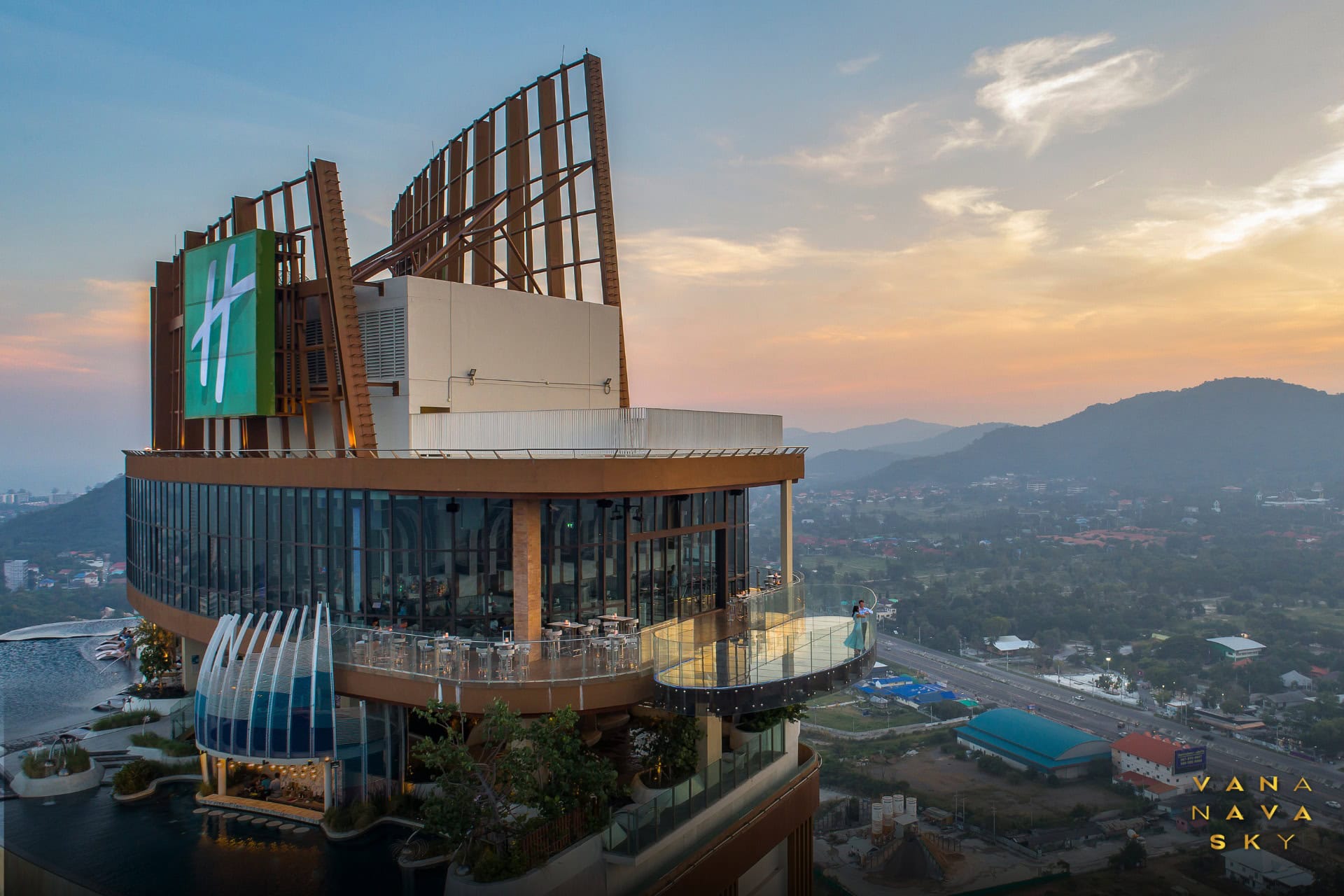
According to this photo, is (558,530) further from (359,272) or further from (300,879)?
(359,272)

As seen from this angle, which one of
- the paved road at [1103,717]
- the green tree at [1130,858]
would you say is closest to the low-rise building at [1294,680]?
the paved road at [1103,717]

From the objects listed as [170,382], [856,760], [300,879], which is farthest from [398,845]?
[856,760]

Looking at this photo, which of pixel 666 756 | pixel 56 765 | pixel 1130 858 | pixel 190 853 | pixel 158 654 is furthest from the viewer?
pixel 1130 858

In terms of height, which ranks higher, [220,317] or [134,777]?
[220,317]

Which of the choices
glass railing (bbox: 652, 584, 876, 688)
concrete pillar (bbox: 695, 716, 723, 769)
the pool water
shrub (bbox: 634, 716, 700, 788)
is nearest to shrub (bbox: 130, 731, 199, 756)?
the pool water

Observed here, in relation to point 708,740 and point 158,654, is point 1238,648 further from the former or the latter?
point 158,654

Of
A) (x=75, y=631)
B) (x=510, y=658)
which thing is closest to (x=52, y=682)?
(x=75, y=631)

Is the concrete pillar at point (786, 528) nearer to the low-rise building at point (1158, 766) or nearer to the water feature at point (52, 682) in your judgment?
the water feature at point (52, 682)
